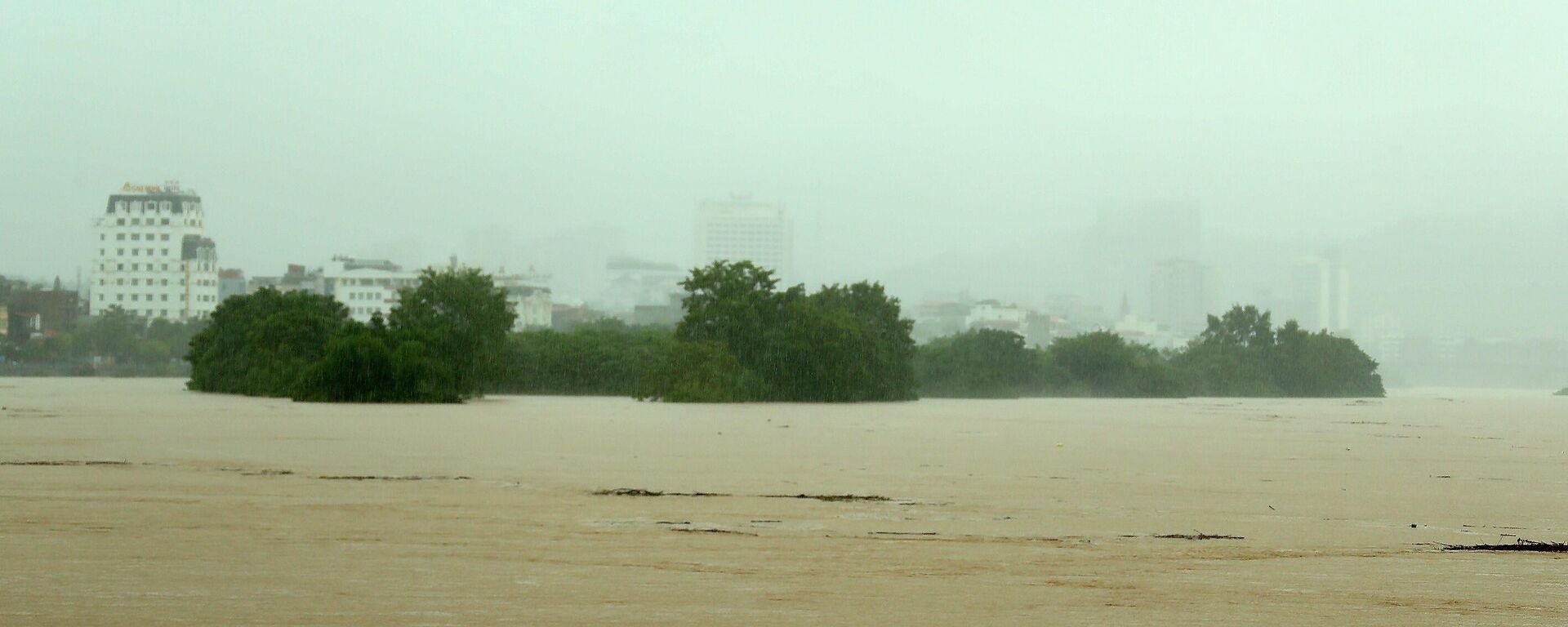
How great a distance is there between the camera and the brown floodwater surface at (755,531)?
16.0 feet

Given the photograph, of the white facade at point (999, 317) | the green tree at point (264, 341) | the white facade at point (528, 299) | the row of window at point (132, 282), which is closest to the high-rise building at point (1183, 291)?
the white facade at point (999, 317)

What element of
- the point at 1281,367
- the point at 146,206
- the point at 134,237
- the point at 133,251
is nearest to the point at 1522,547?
the point at 1281,367

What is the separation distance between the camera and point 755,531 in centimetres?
670

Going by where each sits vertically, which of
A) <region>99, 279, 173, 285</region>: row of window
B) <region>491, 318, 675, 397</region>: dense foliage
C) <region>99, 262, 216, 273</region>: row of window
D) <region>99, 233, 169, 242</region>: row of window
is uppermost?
<region>99, 233, 169, 242</region>: row of window

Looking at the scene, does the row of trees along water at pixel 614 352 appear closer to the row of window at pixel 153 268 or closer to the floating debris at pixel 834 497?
the floating debris at pixel 834 497

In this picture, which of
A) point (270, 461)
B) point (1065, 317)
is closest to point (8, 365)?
point (270, 461)

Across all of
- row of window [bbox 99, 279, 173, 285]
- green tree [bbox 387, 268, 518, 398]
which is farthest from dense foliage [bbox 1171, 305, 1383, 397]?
row of window [bbox 99, 279, 173, 285]

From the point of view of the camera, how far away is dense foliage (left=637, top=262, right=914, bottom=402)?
30.0 m

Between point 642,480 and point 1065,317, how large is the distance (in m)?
122

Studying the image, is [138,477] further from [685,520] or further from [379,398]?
[379,398]

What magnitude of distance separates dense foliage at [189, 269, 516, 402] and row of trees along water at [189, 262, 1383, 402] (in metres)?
0.03

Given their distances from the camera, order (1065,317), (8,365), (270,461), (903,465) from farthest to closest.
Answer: (1065,317) < (8,365) < (903,465) < (270,461)

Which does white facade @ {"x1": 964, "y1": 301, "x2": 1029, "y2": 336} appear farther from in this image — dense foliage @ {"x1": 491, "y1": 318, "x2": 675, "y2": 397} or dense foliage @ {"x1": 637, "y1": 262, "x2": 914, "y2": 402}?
dense foliage @ {"x1": 637, "y1": 262, "x2": 914, "y2": 402}

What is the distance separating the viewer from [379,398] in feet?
85.6
